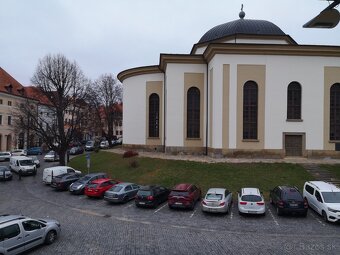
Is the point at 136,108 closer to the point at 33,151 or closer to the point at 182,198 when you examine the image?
the point at 182,198

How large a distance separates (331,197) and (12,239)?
1476cm

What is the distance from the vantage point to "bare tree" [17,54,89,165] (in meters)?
34.9

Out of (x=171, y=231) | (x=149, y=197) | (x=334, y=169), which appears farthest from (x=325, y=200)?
(x=334, y=169)

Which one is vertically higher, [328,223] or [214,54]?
[214,54]

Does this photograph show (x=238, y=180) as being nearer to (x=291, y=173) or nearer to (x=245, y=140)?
(x=291, y=173)

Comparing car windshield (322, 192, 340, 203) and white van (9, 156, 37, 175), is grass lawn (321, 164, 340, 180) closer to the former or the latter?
car windshield (322, 192, 340, 203)

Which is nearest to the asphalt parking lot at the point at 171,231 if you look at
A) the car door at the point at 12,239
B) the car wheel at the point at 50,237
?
the car wheel at the point at 50,237

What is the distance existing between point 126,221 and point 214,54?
19.2 metres

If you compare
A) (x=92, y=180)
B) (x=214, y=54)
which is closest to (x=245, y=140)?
(x=214, y=54)

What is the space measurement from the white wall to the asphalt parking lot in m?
18.6

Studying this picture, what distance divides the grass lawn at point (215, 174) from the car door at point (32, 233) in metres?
12.5

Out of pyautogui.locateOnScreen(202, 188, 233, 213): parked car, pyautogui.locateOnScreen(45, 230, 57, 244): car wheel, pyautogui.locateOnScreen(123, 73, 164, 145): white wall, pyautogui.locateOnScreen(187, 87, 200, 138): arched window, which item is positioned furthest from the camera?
pyautogui.locateOnScreen(123, 73, 164, 145): white wall

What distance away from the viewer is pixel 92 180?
24.1 m

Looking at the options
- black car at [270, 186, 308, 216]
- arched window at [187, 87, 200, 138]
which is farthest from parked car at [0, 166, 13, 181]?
black car at [270, 186, 308, 216]
